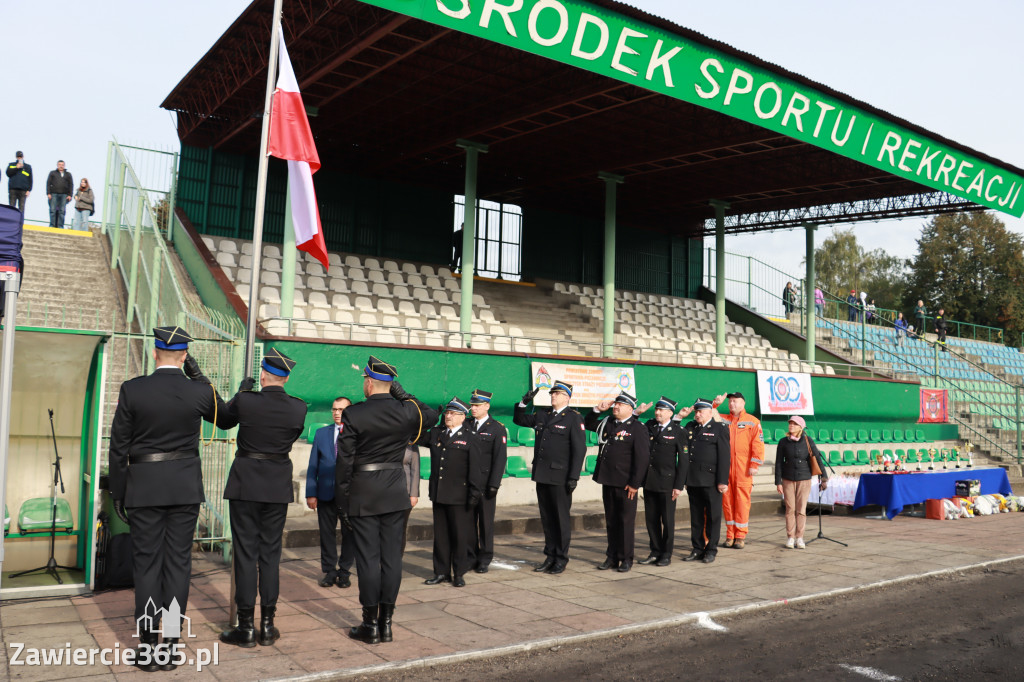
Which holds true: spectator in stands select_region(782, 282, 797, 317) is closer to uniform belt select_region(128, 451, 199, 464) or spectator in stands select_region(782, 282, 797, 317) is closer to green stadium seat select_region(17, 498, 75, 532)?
green stadium seat select_region(17, 498, 75, 532)

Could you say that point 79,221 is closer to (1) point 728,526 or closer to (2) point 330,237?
(2) point 330,237

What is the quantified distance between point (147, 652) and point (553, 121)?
13.7 m

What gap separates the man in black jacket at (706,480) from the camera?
9.98m

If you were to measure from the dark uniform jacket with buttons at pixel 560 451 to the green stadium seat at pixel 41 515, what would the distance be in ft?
14.8

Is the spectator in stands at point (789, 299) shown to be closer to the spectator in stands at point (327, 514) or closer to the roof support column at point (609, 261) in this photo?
the roof support column at point (609, 261)

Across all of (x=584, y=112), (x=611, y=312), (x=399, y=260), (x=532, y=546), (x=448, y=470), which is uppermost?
(x=584, y=112)

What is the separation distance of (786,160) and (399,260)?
10072 mm

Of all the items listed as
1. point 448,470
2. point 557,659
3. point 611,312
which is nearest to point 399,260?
point 611,312

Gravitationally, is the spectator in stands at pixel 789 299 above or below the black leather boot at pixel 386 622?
above

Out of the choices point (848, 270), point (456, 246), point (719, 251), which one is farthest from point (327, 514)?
point (848, 270)

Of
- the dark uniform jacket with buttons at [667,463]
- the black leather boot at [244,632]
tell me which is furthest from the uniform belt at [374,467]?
the dark uniform jacket with buttons at [667,463]

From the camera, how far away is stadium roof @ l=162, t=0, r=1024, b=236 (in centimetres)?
1361

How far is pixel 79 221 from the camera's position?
1988 cm

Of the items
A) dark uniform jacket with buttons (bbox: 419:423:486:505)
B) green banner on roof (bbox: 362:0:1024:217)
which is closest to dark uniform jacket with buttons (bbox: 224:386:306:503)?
dark uniform jacket with buttons (bbox: 419:423:486:505)
